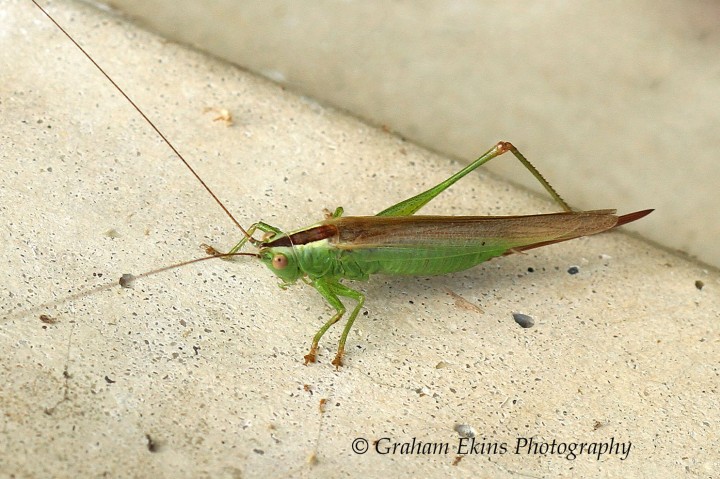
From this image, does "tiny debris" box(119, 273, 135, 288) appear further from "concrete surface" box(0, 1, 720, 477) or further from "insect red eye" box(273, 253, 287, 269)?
"insect red eye" box(273, 253, 287, 269)

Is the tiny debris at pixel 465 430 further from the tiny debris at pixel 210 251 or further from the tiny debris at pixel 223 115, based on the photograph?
the tiny debris at pixel 223 115

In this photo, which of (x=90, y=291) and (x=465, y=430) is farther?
(x=90, y=291)

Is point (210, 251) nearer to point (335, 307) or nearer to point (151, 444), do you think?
point (335, 307)

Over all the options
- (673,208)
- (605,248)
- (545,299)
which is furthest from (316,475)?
(673,208)

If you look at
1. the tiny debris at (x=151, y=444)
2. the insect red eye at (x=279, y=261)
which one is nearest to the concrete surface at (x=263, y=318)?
the tiny debris at (x=151, y=444)

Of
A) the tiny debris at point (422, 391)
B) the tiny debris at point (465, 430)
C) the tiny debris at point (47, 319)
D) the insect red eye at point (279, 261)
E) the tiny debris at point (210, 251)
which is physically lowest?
the tiny debris at point (465, 430)

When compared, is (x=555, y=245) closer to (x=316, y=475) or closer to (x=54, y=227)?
(x=316, y=475)

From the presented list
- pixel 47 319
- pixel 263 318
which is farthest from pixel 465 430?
pixel 47 319
